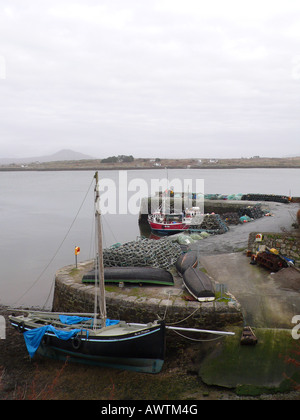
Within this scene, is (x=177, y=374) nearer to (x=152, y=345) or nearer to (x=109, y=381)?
(x=152, y=345)

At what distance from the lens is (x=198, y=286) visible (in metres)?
13.3

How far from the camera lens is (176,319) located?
12.7 metres

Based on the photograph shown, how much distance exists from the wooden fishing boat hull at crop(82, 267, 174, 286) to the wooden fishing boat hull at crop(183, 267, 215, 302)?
886 millimetres

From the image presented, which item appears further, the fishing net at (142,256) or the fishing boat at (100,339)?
the fishing net at (142,256)

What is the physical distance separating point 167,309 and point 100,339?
8.76 feet

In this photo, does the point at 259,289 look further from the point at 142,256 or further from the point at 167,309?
the point at 142,256

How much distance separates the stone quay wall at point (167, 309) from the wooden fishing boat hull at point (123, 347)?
3.80 feet

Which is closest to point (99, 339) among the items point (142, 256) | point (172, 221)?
point (142, 256)

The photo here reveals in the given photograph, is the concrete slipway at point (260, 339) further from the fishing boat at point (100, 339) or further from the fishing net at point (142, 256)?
the fishing net at point (142, 256)

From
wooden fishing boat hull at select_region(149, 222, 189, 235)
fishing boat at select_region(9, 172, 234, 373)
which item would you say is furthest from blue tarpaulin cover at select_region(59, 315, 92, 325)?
wooden fishing boat hull at select_region(149, 222, 189, 235)

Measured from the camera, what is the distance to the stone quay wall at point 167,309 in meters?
12.5

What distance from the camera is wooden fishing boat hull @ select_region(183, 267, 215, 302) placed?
12918mm

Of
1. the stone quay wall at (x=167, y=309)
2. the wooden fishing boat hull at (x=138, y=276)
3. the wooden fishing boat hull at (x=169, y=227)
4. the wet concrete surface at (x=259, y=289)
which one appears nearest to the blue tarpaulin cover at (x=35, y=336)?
the stone quay wall at (x=167, y=309)
